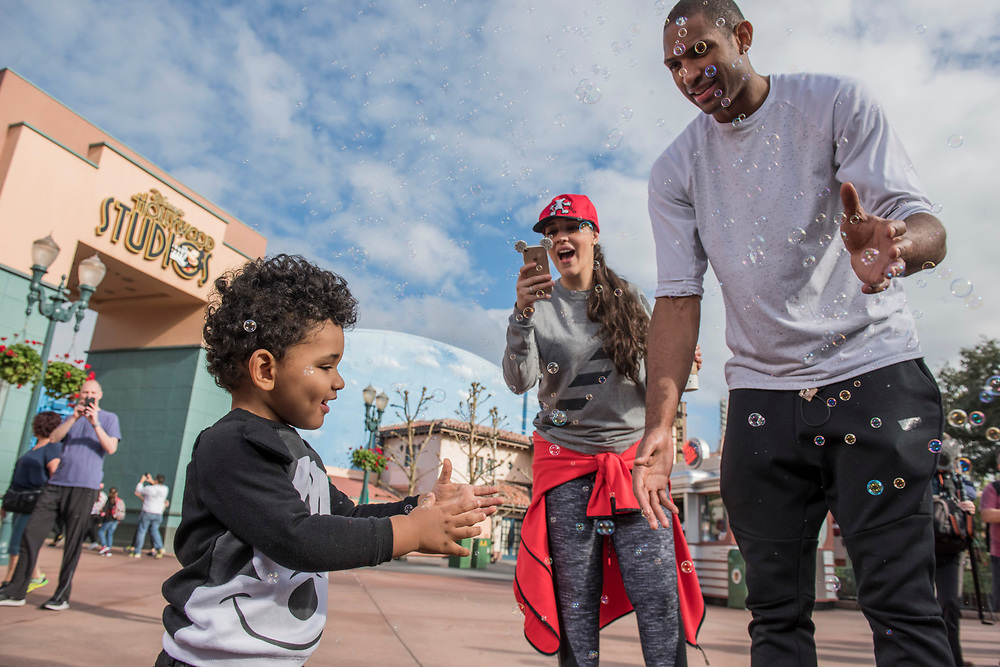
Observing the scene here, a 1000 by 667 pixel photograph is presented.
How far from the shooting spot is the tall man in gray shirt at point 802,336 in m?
1.37

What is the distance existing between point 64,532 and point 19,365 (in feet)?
13.6

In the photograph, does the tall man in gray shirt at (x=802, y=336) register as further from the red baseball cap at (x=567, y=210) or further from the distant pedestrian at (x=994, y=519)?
the distant pedestrian at (x=994, y=519)

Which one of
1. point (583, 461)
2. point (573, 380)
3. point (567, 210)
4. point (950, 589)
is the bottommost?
point (950, 589)

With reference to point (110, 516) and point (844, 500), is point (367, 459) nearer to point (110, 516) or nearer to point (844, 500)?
point (110, 516)

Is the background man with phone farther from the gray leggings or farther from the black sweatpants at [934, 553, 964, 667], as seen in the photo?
the black sweatpants at [934, 553, 964, 667]

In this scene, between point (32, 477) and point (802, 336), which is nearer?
point (802, 336)

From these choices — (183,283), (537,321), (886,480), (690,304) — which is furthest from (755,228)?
(183,283)

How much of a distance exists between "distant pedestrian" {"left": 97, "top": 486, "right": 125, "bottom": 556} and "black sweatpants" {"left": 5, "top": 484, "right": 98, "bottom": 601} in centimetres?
949

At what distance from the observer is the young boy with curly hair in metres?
1.45

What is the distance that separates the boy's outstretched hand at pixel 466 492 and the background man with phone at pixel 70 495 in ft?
12.9

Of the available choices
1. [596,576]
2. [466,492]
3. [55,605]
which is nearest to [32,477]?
[55,605]

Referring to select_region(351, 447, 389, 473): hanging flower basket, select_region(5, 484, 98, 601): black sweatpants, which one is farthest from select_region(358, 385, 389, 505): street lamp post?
select_region(5, 484, 98, 601): black sweatpants

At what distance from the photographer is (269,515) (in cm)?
145

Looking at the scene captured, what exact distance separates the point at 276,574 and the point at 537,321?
1285 millimetres
